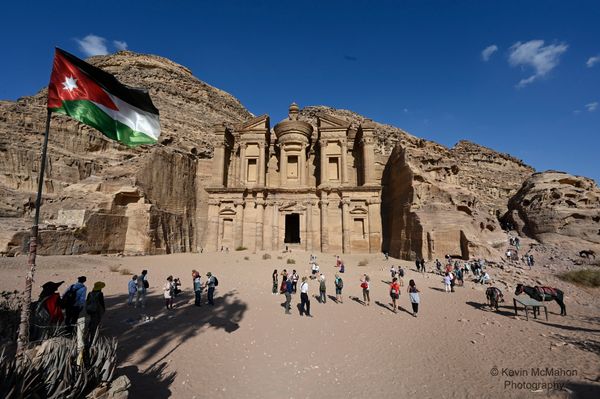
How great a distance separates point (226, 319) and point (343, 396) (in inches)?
185

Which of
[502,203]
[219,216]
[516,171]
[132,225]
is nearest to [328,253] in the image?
[219,216]

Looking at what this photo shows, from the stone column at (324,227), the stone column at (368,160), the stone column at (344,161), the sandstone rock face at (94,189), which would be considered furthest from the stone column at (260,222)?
the stone column at (368,160)

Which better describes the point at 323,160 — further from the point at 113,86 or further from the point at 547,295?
the point at 113,86

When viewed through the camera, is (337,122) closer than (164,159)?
No

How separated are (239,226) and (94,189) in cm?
1143

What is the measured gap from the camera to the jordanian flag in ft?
14.9

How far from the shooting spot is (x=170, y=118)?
3619 cm

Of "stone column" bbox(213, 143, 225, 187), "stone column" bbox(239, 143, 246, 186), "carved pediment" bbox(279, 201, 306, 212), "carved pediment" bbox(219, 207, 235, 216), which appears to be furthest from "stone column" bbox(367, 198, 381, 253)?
"stone column" bbox(213, 143, 225, 187)

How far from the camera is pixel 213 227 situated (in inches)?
1019

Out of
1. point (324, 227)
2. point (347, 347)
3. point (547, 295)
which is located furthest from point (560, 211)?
point (347, 347)

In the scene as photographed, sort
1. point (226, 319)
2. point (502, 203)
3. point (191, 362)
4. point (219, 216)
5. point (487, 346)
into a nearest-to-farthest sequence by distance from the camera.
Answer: point (191, 362)
point (487, 346)
point (226, 319)
point (219, 216)
point (502, 203)

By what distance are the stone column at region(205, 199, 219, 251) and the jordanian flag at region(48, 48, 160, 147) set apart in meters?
21.2

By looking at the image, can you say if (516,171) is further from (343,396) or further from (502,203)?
(343,396)

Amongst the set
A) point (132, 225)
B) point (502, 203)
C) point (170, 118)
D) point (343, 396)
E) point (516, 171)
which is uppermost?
point (170, 118)
